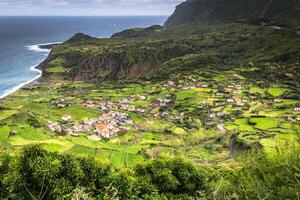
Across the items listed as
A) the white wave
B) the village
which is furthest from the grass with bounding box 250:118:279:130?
the white wave

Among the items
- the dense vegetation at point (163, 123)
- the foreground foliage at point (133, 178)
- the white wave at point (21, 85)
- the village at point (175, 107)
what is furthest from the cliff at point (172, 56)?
the foreground foliage at point (133, 178)

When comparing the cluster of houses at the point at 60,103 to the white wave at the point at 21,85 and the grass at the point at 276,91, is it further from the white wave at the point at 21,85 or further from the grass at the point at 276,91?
the grass at the point at 276,91

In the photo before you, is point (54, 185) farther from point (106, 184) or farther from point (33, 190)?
point (106, 184)

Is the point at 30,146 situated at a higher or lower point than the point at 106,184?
higher

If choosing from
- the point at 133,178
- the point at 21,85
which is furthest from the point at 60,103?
the point at 133,178

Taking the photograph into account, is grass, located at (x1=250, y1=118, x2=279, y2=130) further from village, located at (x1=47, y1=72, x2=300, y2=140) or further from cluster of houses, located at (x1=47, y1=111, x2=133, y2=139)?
cluster of houses, located at (x1=47, y1=111, x2=133, y2=139)

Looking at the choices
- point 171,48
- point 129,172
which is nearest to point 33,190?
point 129,172

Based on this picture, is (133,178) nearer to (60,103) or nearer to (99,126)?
(99,126)
